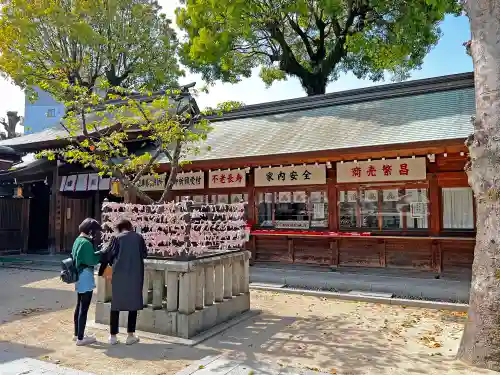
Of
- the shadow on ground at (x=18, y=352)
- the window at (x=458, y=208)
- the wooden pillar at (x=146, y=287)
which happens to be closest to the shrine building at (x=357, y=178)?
the window at (x=458, y=208)

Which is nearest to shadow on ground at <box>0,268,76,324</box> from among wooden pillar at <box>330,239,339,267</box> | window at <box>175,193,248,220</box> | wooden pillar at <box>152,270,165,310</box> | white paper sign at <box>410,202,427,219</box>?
wooden pillar at <box>152,270,165,310</box>

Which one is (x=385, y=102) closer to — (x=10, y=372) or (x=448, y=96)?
(x=448, y=96)

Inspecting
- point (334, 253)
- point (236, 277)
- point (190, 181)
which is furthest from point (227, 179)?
point (236, 277)

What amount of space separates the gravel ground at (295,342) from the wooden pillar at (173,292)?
23.9 inches

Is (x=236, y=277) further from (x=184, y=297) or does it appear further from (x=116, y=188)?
(x=116, y=188)

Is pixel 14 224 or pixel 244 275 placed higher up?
pixel 14 224

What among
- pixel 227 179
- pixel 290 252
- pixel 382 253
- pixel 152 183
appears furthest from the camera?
pixel 152 183

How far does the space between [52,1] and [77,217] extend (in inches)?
500

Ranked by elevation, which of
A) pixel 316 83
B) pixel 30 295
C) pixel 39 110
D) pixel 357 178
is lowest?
pixel 30 295

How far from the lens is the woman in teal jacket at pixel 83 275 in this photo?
571 cm

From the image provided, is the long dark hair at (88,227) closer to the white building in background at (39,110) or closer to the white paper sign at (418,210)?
the white paper sign at (418,210)

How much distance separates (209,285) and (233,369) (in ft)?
6.82

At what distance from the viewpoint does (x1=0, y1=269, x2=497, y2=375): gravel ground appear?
194 inches

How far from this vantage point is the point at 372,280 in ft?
32.1
